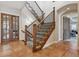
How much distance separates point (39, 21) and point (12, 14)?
0.66 metres

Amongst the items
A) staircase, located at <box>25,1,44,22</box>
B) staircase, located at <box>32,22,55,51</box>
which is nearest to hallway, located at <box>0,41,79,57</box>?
staircase, located at <box>32,22,55,51</box>

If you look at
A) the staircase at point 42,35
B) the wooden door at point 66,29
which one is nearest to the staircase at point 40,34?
the staircase at point 42,35

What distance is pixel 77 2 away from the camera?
2557mm

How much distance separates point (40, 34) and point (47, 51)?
66 centimetres

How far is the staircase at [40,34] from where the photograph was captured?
9.43ft

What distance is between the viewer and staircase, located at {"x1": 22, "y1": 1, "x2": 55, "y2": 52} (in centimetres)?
287

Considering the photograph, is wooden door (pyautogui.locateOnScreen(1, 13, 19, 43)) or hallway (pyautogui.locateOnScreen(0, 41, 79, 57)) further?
hallway (pyautogui.locateOnScreen(0, 41, 79, 57))

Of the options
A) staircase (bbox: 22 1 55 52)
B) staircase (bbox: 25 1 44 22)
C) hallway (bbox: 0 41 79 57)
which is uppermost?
staircase (bbox: 25 1 44 22)

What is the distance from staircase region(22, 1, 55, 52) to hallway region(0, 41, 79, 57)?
21 centimetres

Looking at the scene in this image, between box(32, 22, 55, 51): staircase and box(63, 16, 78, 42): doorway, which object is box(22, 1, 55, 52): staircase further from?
box(63, 16, 78, 42): doorway

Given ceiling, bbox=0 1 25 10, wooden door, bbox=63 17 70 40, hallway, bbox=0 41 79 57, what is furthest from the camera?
wooden door, bbox=63 17 70 40

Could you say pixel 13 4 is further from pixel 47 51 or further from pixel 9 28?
pixel 47 51

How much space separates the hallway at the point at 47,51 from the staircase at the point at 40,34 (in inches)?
8.2

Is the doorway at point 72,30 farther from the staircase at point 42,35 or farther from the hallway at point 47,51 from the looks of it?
the staircase at point 42,35
